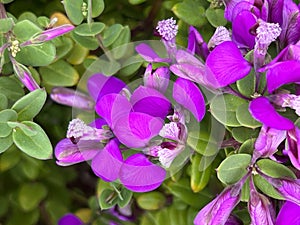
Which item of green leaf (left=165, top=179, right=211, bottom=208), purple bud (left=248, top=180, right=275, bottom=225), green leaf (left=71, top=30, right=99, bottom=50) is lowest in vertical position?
green leaf (left=165, top=179, right=211, bottom=208)

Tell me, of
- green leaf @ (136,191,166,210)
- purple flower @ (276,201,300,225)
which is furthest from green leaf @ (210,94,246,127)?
green leaf @ (136,191,166,210)

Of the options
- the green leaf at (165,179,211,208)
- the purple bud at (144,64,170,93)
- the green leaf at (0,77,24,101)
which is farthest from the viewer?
the green leaf at (165,179,211,208)

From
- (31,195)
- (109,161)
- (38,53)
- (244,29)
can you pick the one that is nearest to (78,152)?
(109,161)

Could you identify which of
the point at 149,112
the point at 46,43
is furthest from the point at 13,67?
the point at 149,112

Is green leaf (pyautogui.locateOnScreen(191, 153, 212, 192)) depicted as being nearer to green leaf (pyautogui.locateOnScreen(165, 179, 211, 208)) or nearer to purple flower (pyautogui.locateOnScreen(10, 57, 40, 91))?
green leaf (pyautogui.locateOnScreen(165, 179, 211, 208))

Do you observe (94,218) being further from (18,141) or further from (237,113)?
(237,113)
